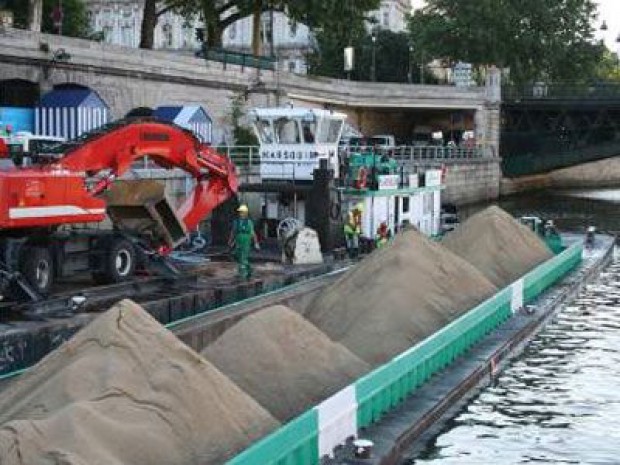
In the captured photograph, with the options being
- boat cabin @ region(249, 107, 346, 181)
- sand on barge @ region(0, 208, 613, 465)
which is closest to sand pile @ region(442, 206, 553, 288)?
sand on barge @ region(0, 208, 613, 465)

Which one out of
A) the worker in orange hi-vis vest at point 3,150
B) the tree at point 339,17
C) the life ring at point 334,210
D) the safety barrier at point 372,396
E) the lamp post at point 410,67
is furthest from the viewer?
the lamp post at point 410,67

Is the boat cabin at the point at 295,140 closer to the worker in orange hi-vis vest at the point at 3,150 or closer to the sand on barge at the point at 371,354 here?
the sand on barge at the point at 371,354

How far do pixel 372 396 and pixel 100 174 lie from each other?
10361 mm

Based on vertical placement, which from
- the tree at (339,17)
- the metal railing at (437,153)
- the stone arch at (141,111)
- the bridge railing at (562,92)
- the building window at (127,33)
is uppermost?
the building window at (127,33)

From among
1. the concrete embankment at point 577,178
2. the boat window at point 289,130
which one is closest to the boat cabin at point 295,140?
the boat window at point 289,130

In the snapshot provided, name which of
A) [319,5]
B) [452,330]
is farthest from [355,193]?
[319,5]

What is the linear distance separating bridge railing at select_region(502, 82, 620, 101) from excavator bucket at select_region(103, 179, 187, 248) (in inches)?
2602

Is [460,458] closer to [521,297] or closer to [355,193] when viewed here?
[521,297]

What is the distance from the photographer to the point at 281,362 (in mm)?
15508

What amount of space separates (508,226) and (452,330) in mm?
13901

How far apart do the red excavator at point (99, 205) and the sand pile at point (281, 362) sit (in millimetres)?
5940

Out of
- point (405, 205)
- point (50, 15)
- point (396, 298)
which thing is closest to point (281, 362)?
point (396, 298)

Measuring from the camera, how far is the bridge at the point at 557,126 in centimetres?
8675

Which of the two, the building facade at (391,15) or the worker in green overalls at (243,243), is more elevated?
the building facade at (391,15)
